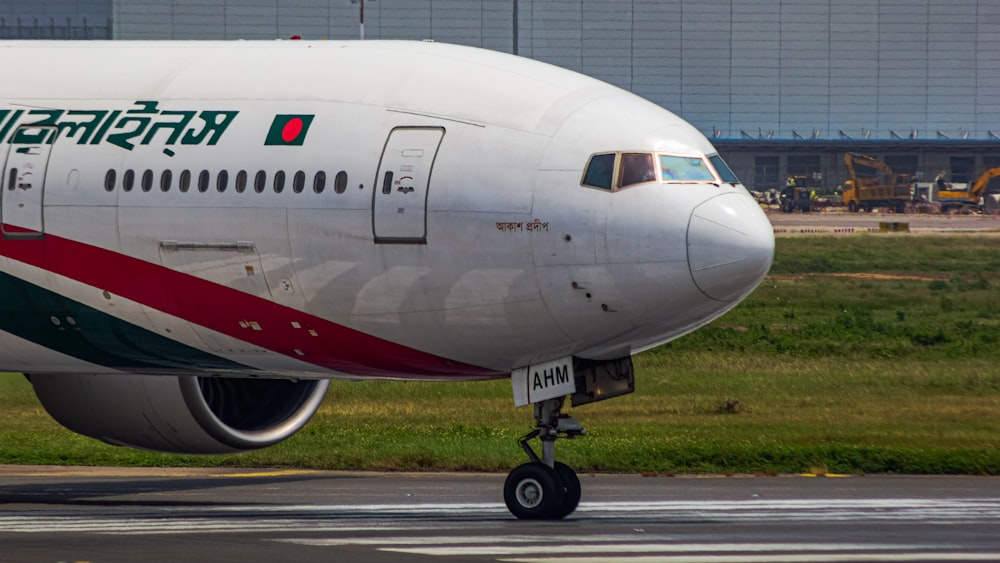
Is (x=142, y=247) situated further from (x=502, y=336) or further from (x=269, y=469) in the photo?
(x=269, y=469)

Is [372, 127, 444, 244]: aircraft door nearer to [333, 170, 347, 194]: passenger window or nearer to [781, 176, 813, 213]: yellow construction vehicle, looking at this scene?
[333, 170, 347, 194]: passenger window

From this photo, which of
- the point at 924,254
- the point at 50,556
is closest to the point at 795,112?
the point at 924,254

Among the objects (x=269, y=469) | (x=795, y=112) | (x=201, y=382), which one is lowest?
(x=269, y=469)

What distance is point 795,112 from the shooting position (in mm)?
170875

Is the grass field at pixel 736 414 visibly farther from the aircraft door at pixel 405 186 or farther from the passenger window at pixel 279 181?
the aircraft door at pixel 405 186

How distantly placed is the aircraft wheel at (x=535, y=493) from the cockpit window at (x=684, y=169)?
349 centimetres

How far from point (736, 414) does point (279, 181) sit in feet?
52.8

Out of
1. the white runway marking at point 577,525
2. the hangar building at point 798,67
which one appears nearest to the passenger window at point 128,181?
the white runway marking at point 577,525

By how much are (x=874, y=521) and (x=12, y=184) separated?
10308mm

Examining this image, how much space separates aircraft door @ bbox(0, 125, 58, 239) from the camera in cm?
1877

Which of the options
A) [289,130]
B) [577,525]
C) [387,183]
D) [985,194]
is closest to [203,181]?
[289,130]

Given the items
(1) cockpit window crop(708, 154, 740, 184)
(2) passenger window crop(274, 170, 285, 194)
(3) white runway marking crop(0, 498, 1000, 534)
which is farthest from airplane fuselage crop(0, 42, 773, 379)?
(3) white runway marking crop(0, 498, 1000, 534)

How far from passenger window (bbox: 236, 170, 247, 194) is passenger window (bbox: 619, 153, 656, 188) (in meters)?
4.11

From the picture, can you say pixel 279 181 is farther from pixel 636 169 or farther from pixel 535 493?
pixel 535 493
